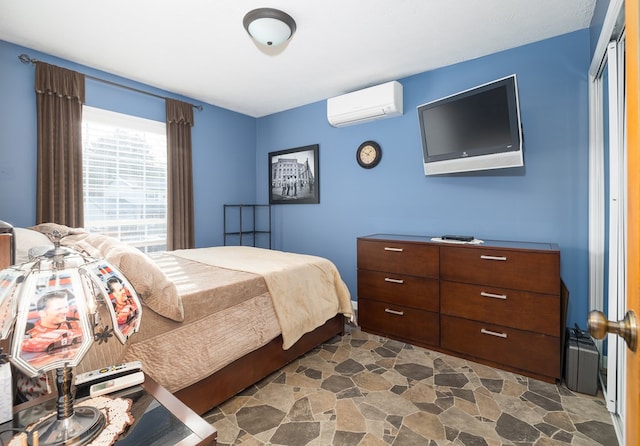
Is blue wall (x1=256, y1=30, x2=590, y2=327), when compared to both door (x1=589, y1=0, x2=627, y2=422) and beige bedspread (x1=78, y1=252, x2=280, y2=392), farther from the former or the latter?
beige bedspread (x1=78, y1=252, x2=280, y2=392)

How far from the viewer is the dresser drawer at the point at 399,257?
102 inches

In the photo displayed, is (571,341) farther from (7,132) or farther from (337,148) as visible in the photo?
(7,132)

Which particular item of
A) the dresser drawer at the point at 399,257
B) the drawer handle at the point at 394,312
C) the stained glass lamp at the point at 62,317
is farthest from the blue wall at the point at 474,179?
the stained glass lamp at the point at 62,317

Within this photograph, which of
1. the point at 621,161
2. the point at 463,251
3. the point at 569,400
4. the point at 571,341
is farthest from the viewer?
the point at 463,251

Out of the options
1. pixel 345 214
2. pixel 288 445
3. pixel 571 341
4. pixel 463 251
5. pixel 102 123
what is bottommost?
pixel 288 445

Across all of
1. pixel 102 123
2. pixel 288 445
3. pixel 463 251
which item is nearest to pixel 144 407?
pixel 288 445

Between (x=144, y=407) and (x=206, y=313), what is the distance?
2.65 ft

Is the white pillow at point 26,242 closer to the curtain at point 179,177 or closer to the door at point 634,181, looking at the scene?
the curtain at point 179,177

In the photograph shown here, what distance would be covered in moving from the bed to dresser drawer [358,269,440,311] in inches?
12.3

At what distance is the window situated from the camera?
3.08 metres

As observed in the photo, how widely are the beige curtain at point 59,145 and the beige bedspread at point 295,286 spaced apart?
108 centimetres

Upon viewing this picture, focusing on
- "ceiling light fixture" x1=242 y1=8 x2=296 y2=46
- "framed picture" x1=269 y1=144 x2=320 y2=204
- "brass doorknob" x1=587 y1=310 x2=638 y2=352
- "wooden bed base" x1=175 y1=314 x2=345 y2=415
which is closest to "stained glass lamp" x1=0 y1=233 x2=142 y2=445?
"wooden bed base" x1=175 y1=314 x2=345 y2=415

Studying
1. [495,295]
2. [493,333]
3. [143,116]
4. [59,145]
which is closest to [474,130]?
[495,295]

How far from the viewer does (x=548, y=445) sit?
5.14ft
